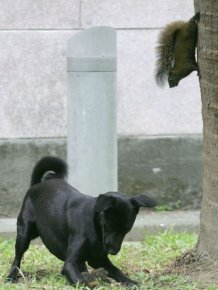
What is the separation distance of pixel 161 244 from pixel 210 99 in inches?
77.1

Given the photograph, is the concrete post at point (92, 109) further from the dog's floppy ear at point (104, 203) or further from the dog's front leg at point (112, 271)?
the dog's floppy ear at point (104, 203)

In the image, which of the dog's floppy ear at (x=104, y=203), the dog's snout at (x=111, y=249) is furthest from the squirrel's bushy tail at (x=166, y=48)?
the dog's snout at (x=111, y=249)

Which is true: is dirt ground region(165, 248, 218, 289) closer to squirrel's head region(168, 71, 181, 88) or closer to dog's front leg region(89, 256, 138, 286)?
dog's front leg region(89, 256, 138, 286)

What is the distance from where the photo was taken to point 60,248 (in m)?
5.60

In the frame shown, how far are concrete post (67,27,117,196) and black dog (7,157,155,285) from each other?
0.73m

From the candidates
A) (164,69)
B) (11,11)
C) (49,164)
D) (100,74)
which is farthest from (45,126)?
(164,69)

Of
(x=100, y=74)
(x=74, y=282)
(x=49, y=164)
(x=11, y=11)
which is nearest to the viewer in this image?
(x=74, y=282)

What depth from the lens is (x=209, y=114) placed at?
5535 millimetres

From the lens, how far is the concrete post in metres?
6.89

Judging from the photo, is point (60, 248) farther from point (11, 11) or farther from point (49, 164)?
point (11, 11)

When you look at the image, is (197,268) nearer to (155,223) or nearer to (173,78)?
(173,78)

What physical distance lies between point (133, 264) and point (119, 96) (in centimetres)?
A: 273

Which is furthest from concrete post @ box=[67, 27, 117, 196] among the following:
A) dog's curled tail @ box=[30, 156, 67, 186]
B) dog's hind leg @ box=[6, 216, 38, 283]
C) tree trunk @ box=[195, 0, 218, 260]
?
tree trunk @ box=[195, 0, 218, 260]

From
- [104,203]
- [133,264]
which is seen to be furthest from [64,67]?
[104,203]
